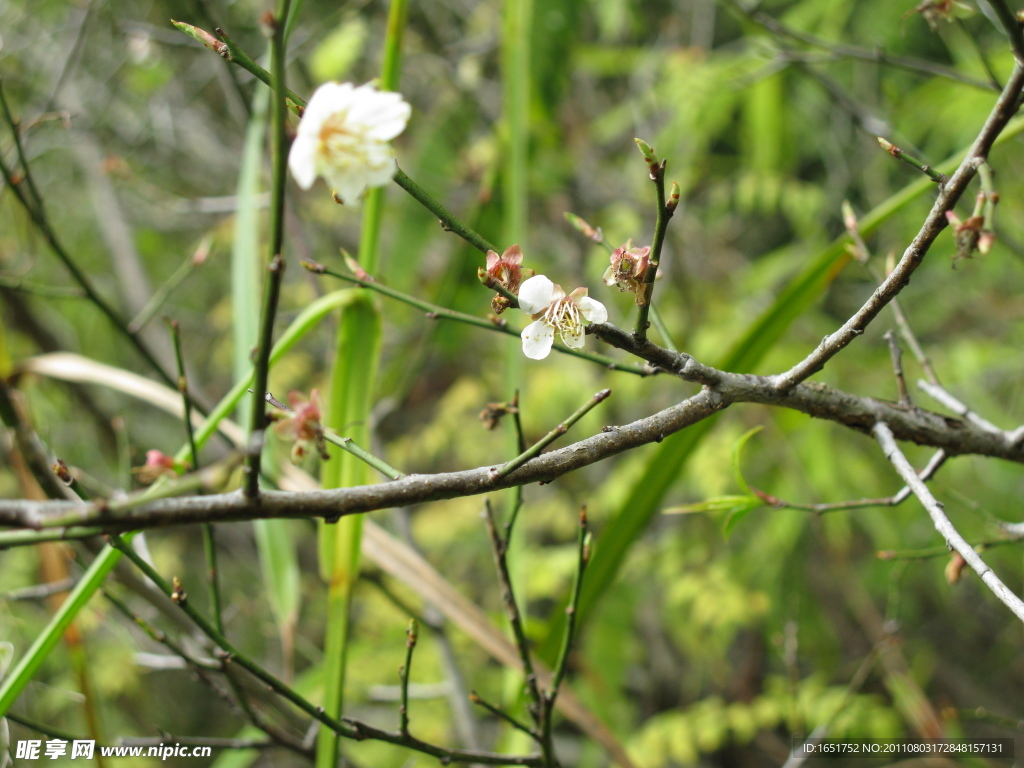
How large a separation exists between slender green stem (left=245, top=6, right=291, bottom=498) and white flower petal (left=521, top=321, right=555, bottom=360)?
203 millimetres

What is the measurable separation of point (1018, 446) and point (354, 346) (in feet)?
2.73

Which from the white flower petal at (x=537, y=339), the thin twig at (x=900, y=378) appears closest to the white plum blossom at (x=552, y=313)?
the white flower petal at (x=537, y=339)

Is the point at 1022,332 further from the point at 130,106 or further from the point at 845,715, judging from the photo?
the point at 130,106

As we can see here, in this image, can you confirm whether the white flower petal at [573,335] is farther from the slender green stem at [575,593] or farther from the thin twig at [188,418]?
Result: the thin twig at [188,418]

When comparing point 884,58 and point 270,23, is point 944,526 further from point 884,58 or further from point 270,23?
point 884,58

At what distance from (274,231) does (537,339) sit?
→ 227 mm

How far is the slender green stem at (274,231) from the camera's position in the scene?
331 mm

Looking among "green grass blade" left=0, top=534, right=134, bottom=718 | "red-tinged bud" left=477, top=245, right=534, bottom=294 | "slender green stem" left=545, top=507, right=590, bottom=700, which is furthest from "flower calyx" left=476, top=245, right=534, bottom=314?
"green grass blade" left=0, top=534, right=134, bottom=718

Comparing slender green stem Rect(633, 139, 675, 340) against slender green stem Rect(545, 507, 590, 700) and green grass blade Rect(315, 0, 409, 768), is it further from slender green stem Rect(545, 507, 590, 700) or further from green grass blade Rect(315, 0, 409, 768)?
green grass blade Rect(315, 0, 409, 768)

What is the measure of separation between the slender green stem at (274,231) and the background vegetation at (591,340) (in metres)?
0.72

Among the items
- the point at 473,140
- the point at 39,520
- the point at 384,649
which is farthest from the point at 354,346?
the point at 473,140

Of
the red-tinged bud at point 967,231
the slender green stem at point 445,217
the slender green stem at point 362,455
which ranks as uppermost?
the slender green stem at point 445,217

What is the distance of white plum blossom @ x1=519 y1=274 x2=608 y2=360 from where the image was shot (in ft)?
1.57

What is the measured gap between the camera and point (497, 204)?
63.9 inches
